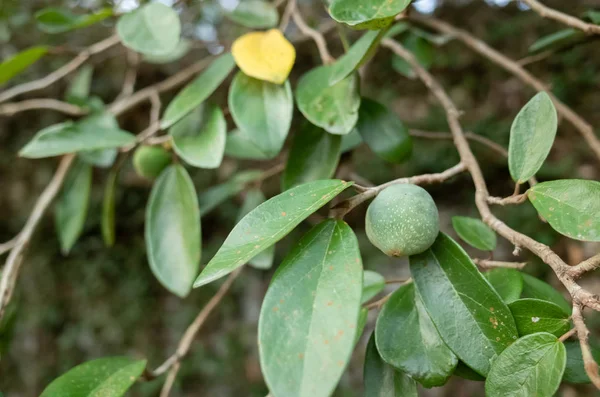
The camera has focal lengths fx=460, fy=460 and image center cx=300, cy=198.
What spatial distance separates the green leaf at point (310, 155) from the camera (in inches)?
28.1

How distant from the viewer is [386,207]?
454 mm

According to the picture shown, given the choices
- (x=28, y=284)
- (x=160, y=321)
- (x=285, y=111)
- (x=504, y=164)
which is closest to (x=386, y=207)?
(x=285, y=111)

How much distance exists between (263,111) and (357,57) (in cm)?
17

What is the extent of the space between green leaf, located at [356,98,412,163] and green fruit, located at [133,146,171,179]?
0.42m

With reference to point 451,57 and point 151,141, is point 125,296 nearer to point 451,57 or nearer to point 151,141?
point 151,141

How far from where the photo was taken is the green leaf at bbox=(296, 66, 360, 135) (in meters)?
0.62

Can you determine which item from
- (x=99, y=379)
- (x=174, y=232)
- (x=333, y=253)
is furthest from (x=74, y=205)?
(x=333, y=253)

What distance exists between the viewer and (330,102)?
25.7 inches

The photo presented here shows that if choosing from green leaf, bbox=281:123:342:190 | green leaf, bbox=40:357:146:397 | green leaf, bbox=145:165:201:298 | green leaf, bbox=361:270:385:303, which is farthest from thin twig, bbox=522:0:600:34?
green leaf, bbox=40:357:146:397

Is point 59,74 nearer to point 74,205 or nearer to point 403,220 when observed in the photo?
point 74,205

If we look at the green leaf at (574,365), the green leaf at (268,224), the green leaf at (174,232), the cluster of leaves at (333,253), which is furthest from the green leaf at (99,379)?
the green leaf at (574,365)

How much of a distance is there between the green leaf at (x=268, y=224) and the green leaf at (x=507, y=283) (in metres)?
0.22

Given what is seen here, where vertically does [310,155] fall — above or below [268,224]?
below

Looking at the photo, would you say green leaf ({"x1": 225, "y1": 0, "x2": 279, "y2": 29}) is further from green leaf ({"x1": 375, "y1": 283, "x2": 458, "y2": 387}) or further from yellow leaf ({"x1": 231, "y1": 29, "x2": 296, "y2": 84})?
green leaf ({"x1": 375, "y1": 283, "x2": 458, "y2": 387})
